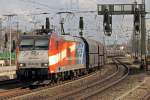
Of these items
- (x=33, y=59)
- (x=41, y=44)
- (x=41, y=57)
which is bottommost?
(x=33, y=59)

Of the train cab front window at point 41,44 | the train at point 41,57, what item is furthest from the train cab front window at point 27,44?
the train cab front window at point 41,44

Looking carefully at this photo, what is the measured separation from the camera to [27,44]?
998 inches

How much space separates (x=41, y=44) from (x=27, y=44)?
0.85m

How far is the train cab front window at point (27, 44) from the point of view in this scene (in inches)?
997

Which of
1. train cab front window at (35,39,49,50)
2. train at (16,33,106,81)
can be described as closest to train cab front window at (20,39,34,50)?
train at (16,33,106,81)

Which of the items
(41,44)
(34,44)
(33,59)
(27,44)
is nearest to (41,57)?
(33,59)

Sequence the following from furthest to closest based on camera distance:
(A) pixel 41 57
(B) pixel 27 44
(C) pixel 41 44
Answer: (B) pixel 27 44 < (C) pixel 41 44 < (A) pixel 41 57

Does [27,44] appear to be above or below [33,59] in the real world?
above

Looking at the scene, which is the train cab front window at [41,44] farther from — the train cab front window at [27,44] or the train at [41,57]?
the train cab front window at [27,44]

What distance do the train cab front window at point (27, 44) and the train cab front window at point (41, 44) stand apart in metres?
0.30

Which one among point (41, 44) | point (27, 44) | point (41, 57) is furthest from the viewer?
point (27, 44)

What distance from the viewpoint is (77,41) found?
1331 inches

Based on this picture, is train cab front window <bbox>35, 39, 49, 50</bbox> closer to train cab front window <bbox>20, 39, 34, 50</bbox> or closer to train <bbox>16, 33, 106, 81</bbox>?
train <bbox>16, 33, 106, 81</bbox>

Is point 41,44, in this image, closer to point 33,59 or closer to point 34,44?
point 34,44
